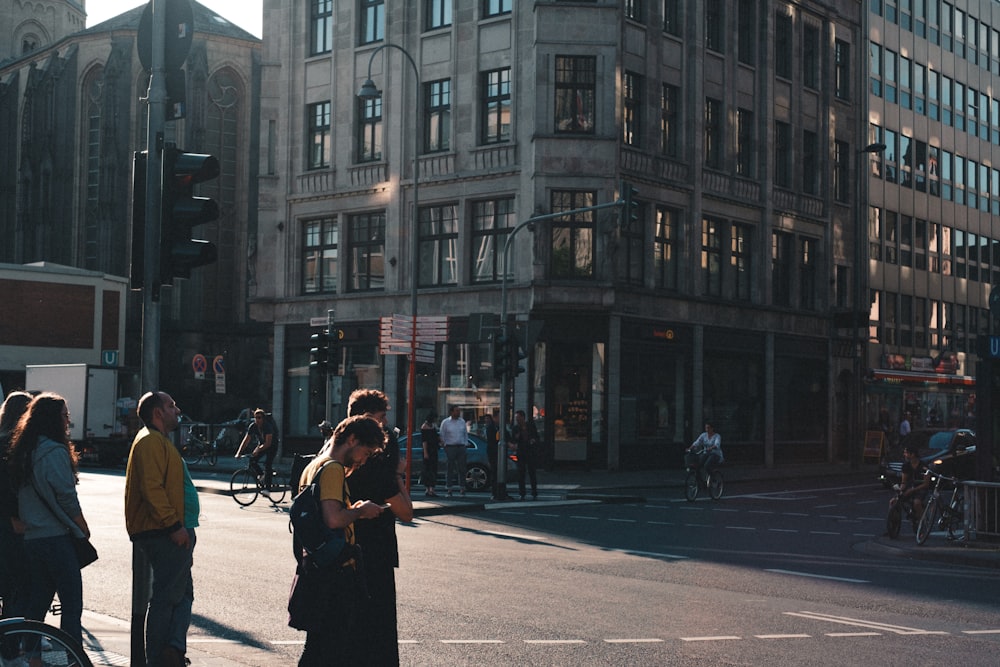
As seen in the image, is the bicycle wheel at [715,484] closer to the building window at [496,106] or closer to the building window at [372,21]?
the building window at [496,106]

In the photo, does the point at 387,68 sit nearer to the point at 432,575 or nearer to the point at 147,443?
the point at 432,575

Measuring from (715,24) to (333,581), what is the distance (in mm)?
37363

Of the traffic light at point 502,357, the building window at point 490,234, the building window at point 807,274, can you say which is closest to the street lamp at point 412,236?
the traffic light at point 502,357

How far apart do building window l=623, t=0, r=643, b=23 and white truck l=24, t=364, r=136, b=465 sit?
63.3 feet

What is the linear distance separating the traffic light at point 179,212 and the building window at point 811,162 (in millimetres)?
39708

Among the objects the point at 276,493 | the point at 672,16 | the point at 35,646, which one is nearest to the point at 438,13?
the point at 672,16

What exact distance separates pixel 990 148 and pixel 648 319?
31.6 meters

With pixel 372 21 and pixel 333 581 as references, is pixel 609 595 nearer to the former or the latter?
pixel 333 581

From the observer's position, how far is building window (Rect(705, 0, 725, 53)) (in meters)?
40.9

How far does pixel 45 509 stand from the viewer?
7559mm

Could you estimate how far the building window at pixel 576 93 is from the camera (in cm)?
3647

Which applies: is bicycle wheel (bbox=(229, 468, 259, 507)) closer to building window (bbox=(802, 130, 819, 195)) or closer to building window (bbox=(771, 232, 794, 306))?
building window (bbox=(771, 232, 794, 306))

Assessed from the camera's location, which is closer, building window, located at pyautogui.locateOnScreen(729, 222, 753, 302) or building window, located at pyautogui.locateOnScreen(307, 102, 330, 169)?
building window, located at pyautogui.locateOnScreen(729, 222, 753, 302)

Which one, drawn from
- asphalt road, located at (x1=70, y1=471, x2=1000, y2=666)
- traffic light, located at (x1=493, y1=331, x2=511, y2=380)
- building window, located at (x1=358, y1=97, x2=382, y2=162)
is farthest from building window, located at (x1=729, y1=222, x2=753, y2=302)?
asphalt road, located at (x1=70, y1=471, x2=1000, y2=666)
